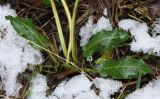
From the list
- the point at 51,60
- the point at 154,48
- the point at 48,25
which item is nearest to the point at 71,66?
the point at 51,60

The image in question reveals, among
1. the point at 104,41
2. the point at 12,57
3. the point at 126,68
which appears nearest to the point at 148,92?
the point at 126,68

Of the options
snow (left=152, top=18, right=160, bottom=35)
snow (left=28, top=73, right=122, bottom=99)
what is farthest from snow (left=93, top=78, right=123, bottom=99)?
snow (left=152, top=18, right=160, bottom=35)

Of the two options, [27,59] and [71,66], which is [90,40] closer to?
[71,66]

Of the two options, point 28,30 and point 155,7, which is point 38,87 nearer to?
point 28,30

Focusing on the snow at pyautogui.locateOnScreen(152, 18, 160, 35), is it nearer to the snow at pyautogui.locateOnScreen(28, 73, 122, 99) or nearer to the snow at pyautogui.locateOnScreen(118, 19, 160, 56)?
the snow at pyautogui.locateOnScreen(118, 19, 160, 56)

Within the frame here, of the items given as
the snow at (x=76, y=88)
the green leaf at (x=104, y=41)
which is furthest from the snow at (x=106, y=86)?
the green leaf at (x=104, y=41)

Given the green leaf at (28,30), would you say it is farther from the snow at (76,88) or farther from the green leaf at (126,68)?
the green leaf at (126,68)
